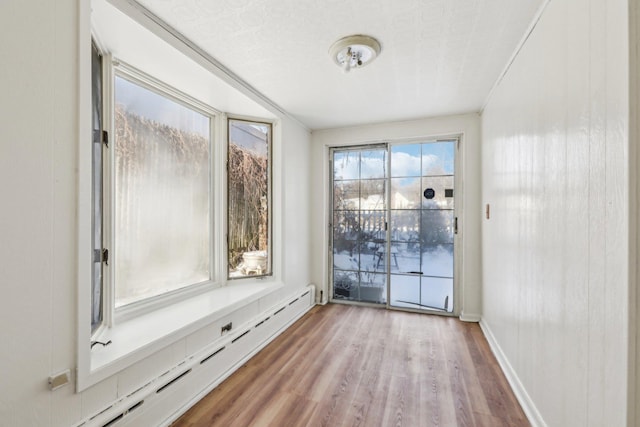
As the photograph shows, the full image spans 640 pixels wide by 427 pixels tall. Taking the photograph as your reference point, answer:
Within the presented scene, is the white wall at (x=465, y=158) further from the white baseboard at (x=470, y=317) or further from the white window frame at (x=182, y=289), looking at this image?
the white window frame at (x=182, y=289)

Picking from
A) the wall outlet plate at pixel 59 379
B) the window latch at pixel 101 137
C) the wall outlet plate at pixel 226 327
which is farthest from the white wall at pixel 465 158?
the wall outlet plate at pixel 59 379

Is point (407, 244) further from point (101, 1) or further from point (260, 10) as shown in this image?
point (101, 1)

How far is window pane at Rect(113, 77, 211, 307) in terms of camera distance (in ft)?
6.40

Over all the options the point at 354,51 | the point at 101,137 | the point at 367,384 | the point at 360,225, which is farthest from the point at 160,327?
the point at 360,225

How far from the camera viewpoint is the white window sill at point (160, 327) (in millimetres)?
1408

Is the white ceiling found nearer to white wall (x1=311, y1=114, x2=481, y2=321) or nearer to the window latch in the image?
white wall (x1=311, y1=114, x2=481, y2=321)

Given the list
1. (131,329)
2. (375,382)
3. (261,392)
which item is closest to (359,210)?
(375,382)

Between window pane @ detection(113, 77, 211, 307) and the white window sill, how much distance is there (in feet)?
0.68

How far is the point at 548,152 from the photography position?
1453 millimetres

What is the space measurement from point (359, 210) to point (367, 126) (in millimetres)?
Answer: 1119

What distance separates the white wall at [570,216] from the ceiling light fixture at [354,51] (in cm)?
95

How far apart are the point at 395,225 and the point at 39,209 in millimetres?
3293
